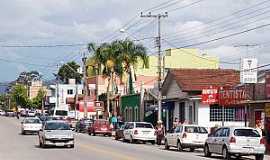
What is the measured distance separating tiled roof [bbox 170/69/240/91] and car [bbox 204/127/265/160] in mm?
25799

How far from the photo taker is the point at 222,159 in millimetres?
30844

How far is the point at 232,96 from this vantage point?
41938 mm

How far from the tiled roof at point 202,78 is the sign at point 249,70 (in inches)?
599

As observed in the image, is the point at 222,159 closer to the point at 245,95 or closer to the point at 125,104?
the point at 245,95

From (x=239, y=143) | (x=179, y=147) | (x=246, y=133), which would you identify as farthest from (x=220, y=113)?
(x=239, y=143)

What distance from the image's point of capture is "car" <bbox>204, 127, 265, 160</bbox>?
29.8 m

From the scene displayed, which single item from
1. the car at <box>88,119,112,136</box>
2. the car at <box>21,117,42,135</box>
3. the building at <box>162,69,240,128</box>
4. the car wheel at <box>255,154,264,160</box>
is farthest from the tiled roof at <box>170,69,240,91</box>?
the car wheel at <box>255,154,264,160</box>

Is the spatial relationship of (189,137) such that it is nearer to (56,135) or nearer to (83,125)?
(56,135)

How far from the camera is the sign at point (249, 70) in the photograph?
40.6m

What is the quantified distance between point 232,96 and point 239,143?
1238cm

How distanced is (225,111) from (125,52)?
63.9 feet

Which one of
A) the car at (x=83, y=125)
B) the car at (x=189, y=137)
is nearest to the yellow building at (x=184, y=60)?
the car at (x=83, y=125)

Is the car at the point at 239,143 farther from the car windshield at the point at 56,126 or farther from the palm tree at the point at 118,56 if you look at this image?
the palm tree at the point at 118,56

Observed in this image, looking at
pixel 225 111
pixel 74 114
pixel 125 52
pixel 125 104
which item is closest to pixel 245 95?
pixel 225 111
